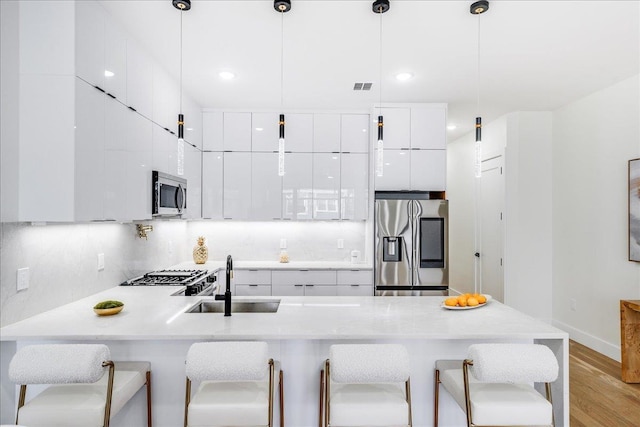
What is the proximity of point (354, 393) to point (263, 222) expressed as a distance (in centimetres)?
326

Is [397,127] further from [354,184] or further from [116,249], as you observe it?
[116,249]

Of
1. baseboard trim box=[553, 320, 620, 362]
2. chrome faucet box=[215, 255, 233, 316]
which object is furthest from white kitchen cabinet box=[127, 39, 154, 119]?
baseboard trim box=[553, 320, 620, 362]

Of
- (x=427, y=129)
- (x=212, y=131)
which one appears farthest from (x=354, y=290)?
(x=212, y=131)

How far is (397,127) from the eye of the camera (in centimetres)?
426

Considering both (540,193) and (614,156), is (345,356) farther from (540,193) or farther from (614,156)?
(540,193)

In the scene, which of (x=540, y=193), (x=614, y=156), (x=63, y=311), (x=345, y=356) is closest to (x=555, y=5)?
(x=614, y=156)

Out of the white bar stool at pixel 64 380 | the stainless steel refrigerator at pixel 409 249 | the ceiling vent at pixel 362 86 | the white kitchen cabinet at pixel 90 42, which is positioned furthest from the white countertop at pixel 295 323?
the ceiling vent at pixel 362 86

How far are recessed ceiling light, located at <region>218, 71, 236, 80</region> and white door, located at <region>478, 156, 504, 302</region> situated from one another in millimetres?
3582

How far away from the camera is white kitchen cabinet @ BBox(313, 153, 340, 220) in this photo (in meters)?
4.44

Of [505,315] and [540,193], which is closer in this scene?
[505,315]

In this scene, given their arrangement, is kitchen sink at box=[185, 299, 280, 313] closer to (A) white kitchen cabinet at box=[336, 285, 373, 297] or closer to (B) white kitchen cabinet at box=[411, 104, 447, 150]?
(A) white kitchen cabinet at box=[336, 285, 373, 297]

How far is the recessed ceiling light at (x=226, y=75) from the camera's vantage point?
332 centimetres

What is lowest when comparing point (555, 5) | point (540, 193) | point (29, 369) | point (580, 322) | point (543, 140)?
point (580, 322)

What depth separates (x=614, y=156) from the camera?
3.70 metres
